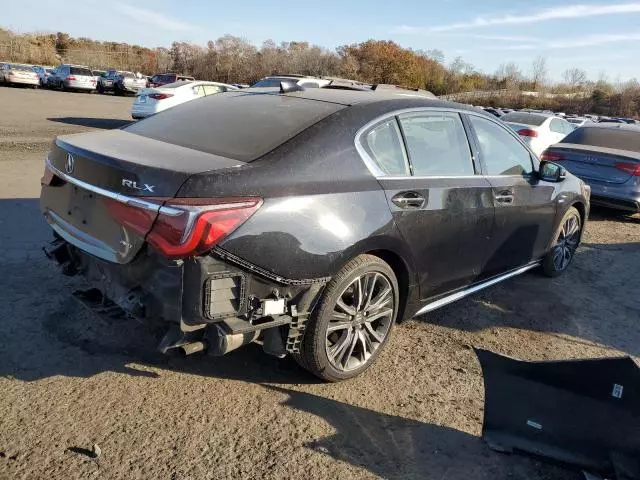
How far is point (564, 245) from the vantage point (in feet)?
18.6

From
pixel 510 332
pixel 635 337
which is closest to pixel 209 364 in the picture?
pixel 510 332

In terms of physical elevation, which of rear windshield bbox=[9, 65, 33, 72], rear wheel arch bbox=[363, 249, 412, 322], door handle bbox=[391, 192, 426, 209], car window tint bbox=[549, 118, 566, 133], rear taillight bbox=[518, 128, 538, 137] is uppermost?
rear windshield bbox=[9, 65, 33, 72]

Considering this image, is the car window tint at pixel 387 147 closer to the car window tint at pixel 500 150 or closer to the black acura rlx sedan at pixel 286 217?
the black acura rlx sedan at pixel 286 217

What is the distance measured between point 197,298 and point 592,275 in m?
4.82

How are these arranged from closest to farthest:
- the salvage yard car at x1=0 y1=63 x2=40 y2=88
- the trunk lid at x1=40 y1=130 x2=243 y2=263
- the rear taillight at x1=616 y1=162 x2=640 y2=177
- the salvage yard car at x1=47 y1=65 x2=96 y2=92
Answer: the trunk lid at x1=40 y1=130 x2=243 y2=263 → the rear taillight at x1=616 y1=162 x2=640 y2=177 → the salvage yard car at x1=0 y1=63 x2=40 y2=88 → the salvage yard car at x1=47 y1=65 x2=96 y2=92

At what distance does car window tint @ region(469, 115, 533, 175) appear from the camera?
4297 millimetres

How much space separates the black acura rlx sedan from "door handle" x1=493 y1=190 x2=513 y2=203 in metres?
0.03

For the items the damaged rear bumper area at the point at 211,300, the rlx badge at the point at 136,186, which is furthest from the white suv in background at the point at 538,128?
the rlx badge at the point at 136,186

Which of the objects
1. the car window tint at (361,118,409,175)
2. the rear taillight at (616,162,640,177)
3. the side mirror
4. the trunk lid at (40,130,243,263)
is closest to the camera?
the trunk lid at (40,130,243,263)

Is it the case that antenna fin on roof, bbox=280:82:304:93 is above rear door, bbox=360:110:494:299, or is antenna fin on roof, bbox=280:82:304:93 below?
above

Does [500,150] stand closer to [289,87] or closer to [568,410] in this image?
[289,87]

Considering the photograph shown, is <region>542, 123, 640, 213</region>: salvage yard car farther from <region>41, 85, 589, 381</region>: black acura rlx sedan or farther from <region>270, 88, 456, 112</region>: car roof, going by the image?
<region>270, 88, 456, 112</region>: car roof

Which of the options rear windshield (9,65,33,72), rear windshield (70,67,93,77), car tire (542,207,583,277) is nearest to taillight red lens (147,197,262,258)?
car tire (542,207,583,277)

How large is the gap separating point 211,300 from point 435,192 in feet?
5.71
